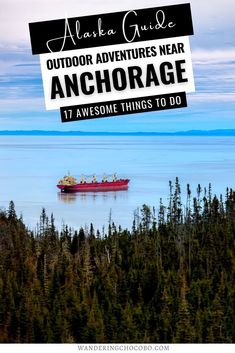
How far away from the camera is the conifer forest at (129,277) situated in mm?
3684

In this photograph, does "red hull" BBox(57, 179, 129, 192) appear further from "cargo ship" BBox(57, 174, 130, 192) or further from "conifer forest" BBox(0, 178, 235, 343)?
"conifer forest" BBox(0, 178, 235, 343)

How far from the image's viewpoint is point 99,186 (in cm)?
378

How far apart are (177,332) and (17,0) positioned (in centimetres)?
148

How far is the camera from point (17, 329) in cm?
377

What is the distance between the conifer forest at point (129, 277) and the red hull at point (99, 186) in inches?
5.0

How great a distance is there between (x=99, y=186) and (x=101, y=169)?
7 centimetres

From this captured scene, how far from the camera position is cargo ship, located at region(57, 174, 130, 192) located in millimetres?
3777

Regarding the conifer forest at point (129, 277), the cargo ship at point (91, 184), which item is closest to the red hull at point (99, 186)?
the cargo ship at point (91, 184)

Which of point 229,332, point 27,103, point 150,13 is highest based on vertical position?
point 150,13

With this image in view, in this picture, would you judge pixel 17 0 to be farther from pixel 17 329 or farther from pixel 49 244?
pixel 17 329

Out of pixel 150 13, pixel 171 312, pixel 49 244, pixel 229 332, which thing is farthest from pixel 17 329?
pixel 150 13

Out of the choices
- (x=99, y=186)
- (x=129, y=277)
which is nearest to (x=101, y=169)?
(x=99, y=186)

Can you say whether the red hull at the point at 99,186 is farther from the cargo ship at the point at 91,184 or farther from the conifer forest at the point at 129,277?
the conifer forest at the point at 129,277

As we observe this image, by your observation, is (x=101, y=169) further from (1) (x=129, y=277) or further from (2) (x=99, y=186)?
(1) (x=129, y=277)
